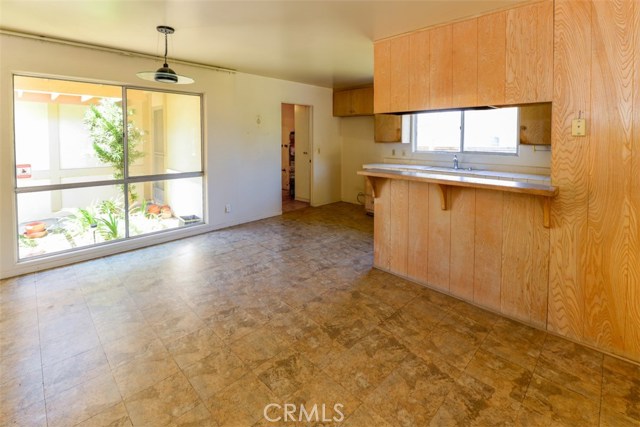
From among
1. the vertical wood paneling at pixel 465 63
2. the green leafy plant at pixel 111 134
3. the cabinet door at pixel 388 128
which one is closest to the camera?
the vertical wood paneling at pixel 465 63

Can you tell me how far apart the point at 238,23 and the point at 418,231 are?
2644mm

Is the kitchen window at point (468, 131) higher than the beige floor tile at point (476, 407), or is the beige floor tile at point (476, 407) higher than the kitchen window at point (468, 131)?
the kitchen window at point (468, 131)

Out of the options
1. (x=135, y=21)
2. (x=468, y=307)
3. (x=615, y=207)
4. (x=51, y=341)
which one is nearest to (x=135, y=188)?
(x=135, y=21)

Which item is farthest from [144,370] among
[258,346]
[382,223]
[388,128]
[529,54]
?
[388,128]

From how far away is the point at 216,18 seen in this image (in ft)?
10.0

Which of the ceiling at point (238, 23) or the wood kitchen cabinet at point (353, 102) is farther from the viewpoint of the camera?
the wood kitchen cabinet at point (353, 102)

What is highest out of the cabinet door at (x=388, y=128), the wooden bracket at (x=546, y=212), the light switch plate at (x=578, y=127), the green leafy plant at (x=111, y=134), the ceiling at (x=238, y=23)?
the ceiling at (x=238, y=23)

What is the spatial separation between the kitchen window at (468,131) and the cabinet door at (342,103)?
5.09 feet

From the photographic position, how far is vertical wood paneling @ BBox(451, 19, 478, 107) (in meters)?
2.87

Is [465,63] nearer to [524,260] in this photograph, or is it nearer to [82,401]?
[524,260]

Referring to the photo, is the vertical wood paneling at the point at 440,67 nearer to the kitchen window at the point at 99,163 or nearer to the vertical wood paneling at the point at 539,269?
the vertical wood paneling at the point at 539,269

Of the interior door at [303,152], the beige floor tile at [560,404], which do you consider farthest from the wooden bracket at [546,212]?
the interior door at [303,152]

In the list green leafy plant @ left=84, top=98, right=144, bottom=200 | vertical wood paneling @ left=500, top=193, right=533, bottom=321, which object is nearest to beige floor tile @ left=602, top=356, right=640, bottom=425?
vertical wood paneling @ left=500, top=193, right=533, bottom=321

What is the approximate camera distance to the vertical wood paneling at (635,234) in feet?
6.91
